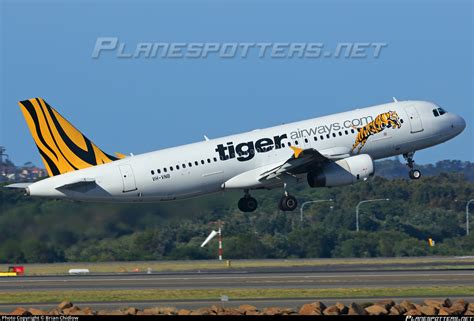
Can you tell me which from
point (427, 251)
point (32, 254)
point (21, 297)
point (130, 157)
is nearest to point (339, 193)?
point (427, 251)

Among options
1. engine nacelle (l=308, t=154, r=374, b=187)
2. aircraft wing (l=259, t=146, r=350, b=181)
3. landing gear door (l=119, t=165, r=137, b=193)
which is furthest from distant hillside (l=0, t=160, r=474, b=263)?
engine nacelle (l=308, t=154, r=374, b=187)

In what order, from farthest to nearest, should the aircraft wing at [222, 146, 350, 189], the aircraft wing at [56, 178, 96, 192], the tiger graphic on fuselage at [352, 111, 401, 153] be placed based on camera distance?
the tiger graphic on fuselage at [352, 111, 401, 153], the aircraft wing at [222, 146, 350, 189], the aircraft wing at [56, 178, 96, 192]

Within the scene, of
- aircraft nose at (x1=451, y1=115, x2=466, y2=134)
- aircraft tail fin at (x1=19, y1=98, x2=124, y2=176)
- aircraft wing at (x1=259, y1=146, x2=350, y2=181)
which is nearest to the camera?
aircraft tail fin at (x1=19, y1=98, x2=124, y2=176)

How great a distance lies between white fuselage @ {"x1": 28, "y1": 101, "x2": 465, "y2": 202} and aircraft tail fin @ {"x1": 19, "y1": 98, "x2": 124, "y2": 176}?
3.09ft

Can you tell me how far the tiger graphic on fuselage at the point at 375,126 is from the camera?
74188 mm

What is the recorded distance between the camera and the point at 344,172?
74.1 m

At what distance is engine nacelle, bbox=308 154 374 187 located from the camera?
7338 centimetres

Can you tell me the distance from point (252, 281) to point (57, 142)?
16629mm

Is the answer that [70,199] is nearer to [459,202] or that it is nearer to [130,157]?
[130,157]

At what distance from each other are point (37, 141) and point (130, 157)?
6.22m

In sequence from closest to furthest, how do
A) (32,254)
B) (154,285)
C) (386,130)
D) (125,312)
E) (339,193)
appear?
(125,312) < (154,285) < (386,130) < (32,254) < (339,193)

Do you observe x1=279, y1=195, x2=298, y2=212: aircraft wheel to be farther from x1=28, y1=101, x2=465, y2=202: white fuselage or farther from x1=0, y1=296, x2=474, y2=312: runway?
x1=0, y1=296, x2=474, y2=312: runway

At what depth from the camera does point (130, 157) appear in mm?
71688

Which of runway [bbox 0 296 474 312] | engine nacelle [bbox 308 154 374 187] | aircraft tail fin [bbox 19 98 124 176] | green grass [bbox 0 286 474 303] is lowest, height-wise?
runway [bbox 0 296 474 312]
